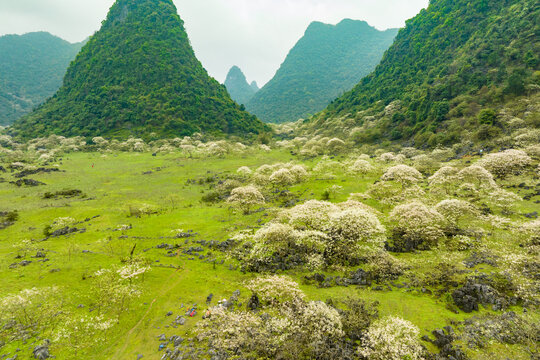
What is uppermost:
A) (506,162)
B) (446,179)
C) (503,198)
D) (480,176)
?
(506,162)

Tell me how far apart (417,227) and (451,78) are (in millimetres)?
122315

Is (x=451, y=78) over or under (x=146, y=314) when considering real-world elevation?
over

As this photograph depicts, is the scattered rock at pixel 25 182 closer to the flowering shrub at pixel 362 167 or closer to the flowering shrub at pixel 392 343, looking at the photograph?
the flowering shrub at pixel 362 167

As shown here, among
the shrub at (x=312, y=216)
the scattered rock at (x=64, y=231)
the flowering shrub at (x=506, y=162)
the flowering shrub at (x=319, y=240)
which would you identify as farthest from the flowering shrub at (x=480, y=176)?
the scattered rock at (x=64, y=231)

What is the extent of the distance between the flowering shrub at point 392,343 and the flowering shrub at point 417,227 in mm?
16953

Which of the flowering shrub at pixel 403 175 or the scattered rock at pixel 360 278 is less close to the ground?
the flowering shrub at pixel 403 175

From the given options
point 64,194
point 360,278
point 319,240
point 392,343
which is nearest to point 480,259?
point 360,278

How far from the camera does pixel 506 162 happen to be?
45.1 m

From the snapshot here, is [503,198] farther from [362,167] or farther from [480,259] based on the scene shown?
[362,167]

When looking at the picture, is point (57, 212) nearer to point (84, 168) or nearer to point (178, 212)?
point (178, 212)

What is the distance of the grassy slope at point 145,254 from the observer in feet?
72.8

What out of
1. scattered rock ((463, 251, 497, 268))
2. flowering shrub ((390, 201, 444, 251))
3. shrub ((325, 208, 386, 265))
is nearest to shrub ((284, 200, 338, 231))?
shrub ((325, 208, 386, 265))

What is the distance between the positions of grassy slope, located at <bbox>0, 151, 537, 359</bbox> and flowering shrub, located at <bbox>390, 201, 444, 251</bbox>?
86.8 inches

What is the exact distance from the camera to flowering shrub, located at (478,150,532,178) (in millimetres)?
44375
